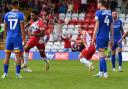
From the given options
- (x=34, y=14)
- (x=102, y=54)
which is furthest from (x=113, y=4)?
(x=102, y=54)

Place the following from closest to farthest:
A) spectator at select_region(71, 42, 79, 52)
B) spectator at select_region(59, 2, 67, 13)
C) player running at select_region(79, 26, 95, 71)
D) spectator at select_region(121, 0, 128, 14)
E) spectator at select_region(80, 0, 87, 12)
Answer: player running at select_region(79, 26, 95, 71)
spectator at select_region(71, 42, 79, 52)
spectator at select_region(121, 0, 128, 14)
spectator at select_region(59, 2, 67, 13)
spectator at select_region(80, 0, 87, 12)

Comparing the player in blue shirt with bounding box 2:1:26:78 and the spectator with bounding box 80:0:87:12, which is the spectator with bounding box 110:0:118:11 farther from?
the player in blue shirt with bounding box 2:1:26:78

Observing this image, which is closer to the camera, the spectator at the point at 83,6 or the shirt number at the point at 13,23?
the shirt number at the point at 13,23

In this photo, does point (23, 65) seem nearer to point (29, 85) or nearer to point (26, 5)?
point (29, 85)

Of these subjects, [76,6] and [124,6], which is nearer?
[124,6]

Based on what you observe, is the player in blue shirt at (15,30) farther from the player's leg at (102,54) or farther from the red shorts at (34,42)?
the red shorts at (34,42)

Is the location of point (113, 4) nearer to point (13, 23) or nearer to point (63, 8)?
point (63, 8)

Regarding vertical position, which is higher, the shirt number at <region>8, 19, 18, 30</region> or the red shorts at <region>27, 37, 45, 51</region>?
the shirt number at <region>8, 19, 18, 30</region>

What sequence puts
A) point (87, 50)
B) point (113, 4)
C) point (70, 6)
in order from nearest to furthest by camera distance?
point (87, 50) < point (113, 4) < point (70, 6)

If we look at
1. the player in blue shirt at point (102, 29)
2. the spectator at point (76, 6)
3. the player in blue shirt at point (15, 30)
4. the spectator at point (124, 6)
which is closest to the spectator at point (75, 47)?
the spectator at point (76, 6)

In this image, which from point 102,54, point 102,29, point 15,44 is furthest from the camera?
point 102,29

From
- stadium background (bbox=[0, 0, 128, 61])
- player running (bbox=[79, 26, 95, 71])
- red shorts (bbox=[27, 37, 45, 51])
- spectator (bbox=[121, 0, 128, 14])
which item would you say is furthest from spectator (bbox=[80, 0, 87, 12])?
player running (bbox=[79, 26, 95, 71])

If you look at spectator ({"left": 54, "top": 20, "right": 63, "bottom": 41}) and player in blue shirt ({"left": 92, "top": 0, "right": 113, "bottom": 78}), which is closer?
player in blue shirt ({"left": 92, "top": 0, "right": 113, "bottom": 78})

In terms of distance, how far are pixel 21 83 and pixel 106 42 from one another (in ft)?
10.9
